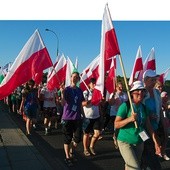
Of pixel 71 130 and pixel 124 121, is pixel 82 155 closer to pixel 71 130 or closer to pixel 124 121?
pixel 71 130

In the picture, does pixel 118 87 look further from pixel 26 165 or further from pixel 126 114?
pixel 126 114

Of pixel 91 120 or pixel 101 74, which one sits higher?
pixel 101 74

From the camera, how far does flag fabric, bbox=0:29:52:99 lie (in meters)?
7.64

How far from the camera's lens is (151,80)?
19.1 feet

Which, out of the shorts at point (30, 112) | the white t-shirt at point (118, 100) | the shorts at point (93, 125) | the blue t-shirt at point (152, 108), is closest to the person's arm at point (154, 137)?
the blue t-shirt at point (152, 108)

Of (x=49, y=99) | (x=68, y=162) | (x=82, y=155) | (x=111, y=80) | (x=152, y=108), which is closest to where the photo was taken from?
(x=152, y=108)

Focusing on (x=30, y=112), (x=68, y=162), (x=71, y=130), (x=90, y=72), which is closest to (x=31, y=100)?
(x=30, y=112)

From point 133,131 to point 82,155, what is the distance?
3546 mm

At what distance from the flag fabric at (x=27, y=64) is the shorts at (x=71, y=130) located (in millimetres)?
1124

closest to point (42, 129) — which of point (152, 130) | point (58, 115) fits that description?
point (58, 115)

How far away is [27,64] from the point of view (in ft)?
26.8

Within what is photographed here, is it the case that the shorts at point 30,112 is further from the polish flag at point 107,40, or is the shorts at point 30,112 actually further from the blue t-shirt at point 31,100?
the polish flag at point 107,40

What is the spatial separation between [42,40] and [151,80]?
342 cm

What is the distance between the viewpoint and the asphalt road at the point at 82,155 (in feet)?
25.0
